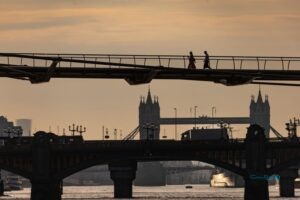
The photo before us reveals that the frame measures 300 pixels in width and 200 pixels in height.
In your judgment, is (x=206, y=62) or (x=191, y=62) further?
(x=191, y=62)

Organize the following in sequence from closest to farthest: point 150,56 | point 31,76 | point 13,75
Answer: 1. point 31,76
2. point 13,75
3. point 150,56

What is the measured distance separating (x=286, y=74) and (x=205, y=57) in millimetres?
5915

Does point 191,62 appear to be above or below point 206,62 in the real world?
above

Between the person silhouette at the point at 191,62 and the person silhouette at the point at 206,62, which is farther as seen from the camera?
the person silhouette at the point at 191,62

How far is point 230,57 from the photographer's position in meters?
99.3

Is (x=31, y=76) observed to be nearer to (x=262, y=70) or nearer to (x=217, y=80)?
(x=217, y=80)

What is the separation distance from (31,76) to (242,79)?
1383 centimetres

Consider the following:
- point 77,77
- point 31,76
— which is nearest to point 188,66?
point 77,77

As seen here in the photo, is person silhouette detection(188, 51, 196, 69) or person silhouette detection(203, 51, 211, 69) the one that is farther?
person silhouette detection(188, 51, 196, 69)

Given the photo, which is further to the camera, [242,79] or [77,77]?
[77,77]

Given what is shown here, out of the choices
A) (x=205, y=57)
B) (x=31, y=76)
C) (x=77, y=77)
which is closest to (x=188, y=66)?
(x=205, y=57)

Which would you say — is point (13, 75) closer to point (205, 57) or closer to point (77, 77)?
point (77, 77)

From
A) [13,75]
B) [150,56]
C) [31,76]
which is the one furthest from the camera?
[150,56]

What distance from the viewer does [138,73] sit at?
294 ft
